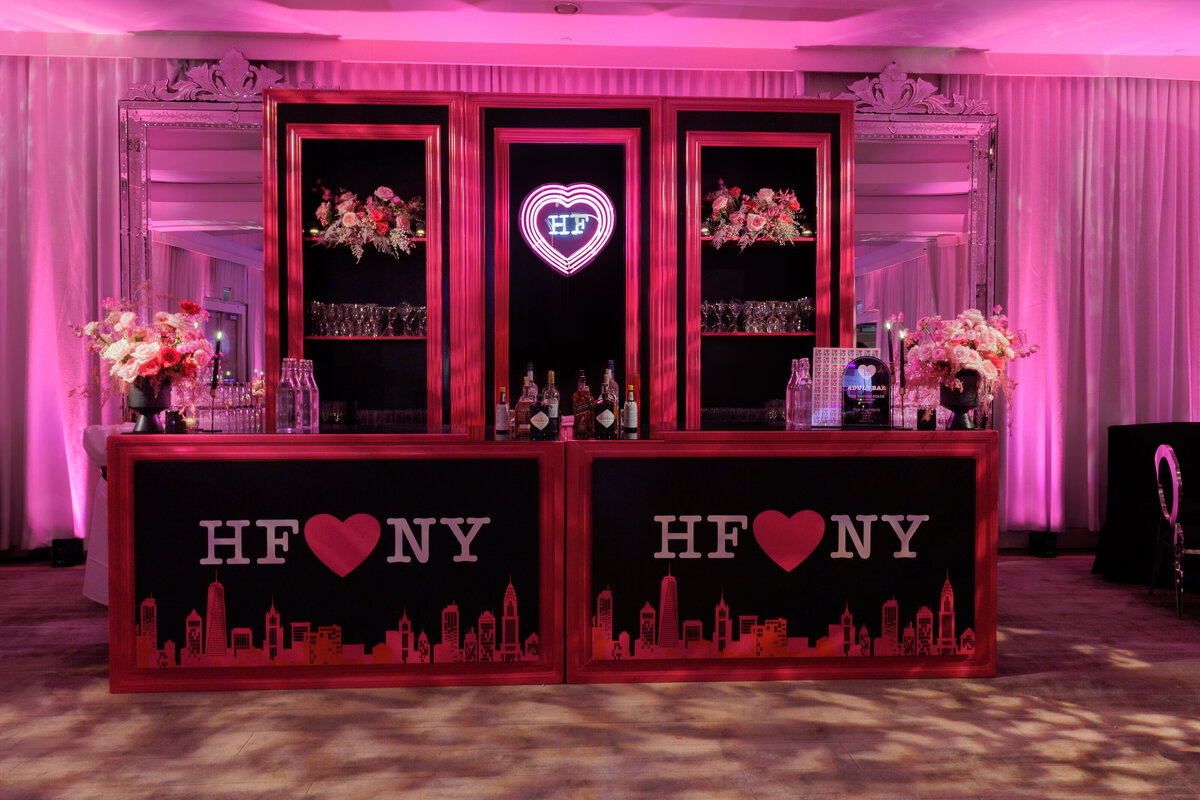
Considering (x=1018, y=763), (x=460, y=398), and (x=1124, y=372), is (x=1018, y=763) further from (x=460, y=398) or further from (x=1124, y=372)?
(x=1124, y=372)

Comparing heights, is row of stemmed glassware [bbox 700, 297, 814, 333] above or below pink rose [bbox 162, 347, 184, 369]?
above

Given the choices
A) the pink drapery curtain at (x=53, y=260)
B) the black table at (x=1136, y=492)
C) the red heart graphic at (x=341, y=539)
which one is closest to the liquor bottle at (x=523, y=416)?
the red heart graphic at (x=341, y=539)

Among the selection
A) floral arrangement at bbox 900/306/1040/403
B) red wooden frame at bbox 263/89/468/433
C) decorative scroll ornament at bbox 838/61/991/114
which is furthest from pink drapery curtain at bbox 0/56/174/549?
floral arrangement at bbox 900/306/1040/403

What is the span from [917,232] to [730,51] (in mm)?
1672

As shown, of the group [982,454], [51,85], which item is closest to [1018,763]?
[982,454]

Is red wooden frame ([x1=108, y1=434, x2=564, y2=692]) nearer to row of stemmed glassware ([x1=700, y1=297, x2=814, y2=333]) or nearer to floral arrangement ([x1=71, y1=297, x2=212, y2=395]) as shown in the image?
floral arrangement ([x1=71, y1=297, x2=212, y2=395])

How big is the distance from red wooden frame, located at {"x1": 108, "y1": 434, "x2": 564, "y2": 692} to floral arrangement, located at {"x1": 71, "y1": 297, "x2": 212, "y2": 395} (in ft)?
0.80

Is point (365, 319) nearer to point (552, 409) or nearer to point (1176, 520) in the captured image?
point (552, 409)

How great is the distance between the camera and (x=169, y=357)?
2951mm

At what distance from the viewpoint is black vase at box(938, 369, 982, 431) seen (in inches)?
122

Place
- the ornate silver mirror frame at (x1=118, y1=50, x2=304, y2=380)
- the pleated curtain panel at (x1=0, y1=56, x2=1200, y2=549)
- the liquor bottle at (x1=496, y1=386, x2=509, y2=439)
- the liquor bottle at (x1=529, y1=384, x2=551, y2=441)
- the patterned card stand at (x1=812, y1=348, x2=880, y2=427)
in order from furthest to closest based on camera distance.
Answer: the pleated curtain panel at (x1=0, y1=56, x2=1200, y2=549) < the ornate silver mirror frame at (x1=118, y1=50, x2=304, y2=380) < the patterned card stand at (x1=812, y1=348, x2=880, y2=427) < the liquor bottle at (x1=496, y1=386, x2=509, y2=439) < the liquor bottle at (x1=529, y1=384, x2=551, y2=441)

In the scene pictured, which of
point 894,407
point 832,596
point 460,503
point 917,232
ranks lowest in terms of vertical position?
point 832,596

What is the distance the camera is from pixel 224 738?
2.54 meters

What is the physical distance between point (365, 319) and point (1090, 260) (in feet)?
15.2
